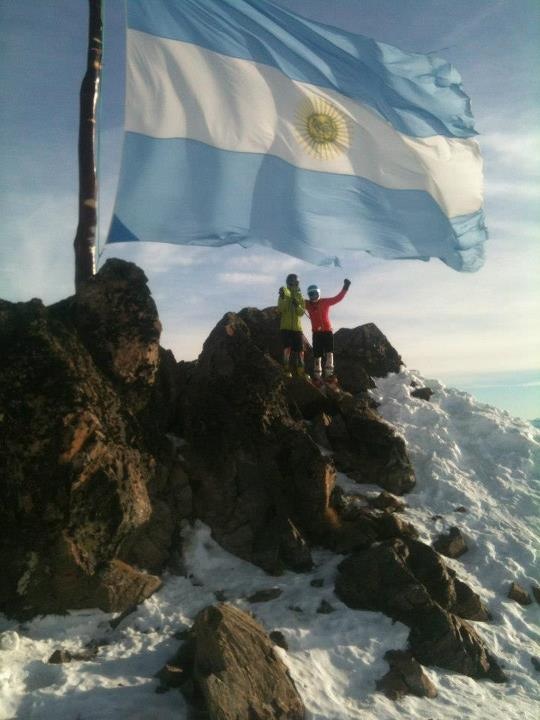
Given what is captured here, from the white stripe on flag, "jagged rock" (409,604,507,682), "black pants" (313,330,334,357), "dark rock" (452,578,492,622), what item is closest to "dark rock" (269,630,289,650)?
"jagged rock" (409,604,507,682)

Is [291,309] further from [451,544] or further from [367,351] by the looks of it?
[451,544]

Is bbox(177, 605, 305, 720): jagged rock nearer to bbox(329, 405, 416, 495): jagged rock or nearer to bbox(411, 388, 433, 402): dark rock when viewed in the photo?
bbox(329, 405, 416, 495): jagged rock

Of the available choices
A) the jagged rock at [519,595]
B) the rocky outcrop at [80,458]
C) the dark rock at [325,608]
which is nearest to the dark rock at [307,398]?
the rocky outcrop at [80,458]

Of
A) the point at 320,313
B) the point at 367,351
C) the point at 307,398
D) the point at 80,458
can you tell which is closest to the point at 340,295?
the point at 320,313

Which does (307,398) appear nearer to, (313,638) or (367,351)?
(367,351)

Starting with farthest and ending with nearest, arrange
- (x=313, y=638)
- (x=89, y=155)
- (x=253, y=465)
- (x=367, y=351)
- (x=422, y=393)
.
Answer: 1. (x=367, y=351)
2. (x=422, y=393)
3. (x=253, y=465)
4. (x=89, y=155)
5. (x=313, y=638)

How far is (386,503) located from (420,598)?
2.97m

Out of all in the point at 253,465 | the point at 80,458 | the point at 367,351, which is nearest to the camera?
the point at 80,458

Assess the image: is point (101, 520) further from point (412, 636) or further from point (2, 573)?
point (412, 636)

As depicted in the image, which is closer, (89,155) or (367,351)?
(89,155)

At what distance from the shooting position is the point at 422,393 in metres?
17.2

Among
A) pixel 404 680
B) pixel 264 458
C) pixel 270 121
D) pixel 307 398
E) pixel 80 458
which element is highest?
pixel 270 121

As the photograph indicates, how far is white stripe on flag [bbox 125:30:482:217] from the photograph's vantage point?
Answer: 27.6 feet

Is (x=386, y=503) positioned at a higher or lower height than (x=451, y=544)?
higher
